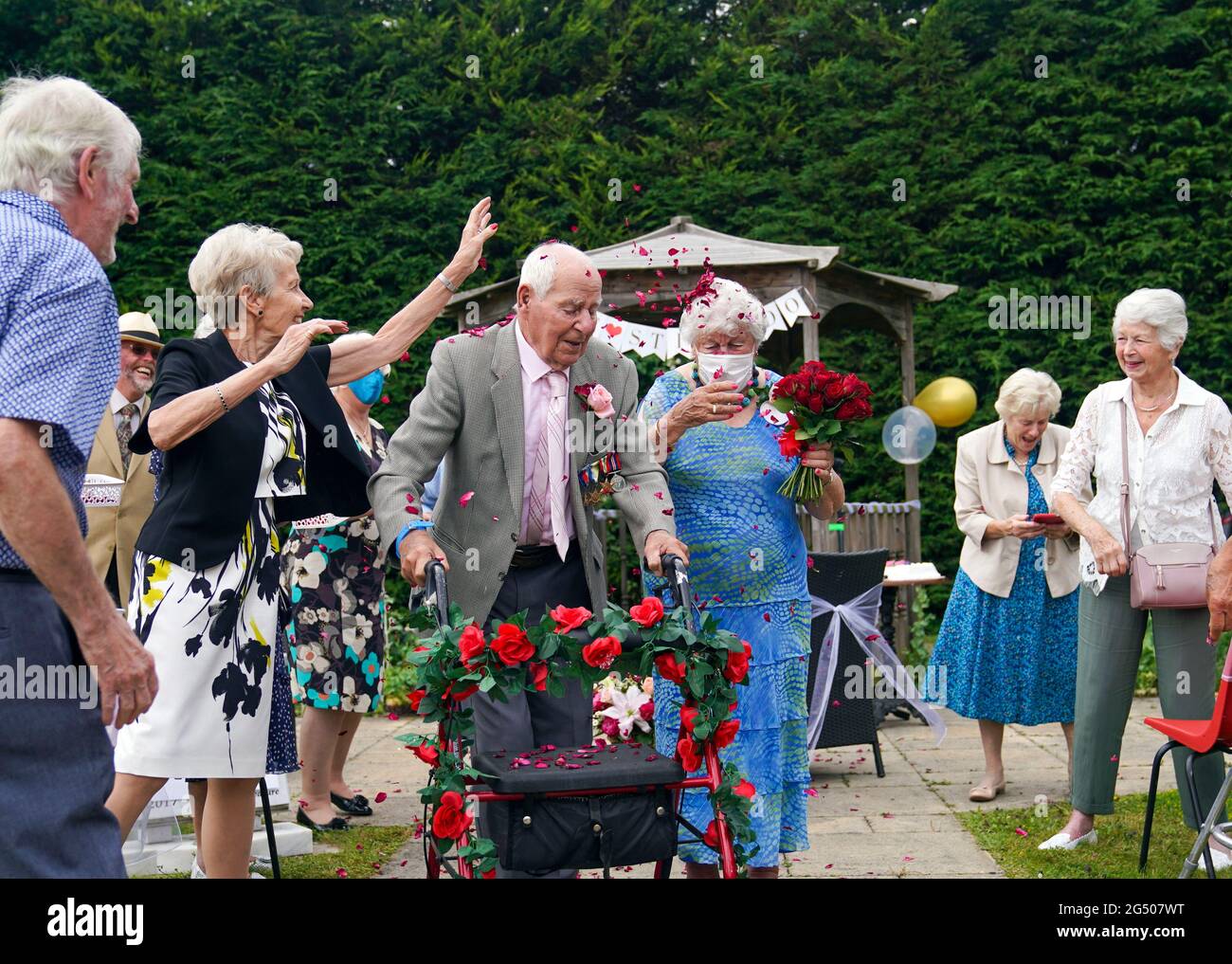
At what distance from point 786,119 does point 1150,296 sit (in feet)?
28.0

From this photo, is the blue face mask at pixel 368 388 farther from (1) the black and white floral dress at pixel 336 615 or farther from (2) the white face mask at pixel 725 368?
(2) the white face mask at pixel 725 368

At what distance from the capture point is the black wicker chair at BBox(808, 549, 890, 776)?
6750 mm

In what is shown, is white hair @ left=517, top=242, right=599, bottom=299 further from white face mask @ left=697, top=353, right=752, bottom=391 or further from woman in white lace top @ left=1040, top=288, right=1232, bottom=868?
woman in white lace top @ left=1040, top=288, right=1232, bottom=868

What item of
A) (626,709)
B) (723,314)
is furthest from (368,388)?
(723,314)

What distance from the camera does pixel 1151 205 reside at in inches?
474

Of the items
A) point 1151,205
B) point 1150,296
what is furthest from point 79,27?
point 1150,296

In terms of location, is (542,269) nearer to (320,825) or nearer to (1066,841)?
(320,825)

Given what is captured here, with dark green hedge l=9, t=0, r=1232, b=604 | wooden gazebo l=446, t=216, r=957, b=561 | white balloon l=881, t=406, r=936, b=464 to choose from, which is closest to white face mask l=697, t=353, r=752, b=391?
wooden gazebo l=446, t=216, r=957, b=561

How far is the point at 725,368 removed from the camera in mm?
4242

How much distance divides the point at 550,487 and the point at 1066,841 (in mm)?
2872

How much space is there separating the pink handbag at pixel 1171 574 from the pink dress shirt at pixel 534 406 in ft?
7.75

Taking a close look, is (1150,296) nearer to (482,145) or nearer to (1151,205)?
(1151,205)

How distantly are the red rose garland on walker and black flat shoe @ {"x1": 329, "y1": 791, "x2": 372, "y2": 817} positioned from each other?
2.82m
